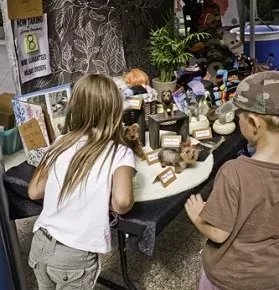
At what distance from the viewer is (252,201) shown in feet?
3.10

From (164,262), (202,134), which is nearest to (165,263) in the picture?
(164,262)

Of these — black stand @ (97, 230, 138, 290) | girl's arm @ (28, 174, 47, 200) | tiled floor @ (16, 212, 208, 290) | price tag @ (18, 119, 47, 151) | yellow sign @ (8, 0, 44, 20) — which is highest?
yellow sign @ (8, 0, 44, 20)

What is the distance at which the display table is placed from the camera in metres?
1.22

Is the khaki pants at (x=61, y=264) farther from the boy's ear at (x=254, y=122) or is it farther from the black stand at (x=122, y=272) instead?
the boy's ear at (x=254, y=122)

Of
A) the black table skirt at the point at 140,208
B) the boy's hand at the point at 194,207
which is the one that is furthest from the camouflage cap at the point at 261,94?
the black table skirt at the point at 140,208

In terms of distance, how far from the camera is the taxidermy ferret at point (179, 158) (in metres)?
1.42

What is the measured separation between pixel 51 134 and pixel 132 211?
1.48ft

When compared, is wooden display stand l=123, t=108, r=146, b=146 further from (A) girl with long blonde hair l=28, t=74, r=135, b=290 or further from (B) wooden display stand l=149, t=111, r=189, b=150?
(A) girl with long blonde hair l=28, t=74, r=135, b=290

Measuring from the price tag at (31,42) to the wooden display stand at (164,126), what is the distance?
1.88 feet

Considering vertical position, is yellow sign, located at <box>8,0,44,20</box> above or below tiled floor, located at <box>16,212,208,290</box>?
above

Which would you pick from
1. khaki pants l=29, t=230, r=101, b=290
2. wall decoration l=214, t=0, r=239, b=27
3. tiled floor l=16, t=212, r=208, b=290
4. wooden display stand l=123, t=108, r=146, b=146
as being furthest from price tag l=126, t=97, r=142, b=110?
wall decoration l=214, t=0, r=239, b=27

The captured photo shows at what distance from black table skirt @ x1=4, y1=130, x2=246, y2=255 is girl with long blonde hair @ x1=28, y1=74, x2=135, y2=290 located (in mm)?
60

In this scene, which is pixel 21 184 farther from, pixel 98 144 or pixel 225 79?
pixel 225 79

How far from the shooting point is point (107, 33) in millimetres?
1991
